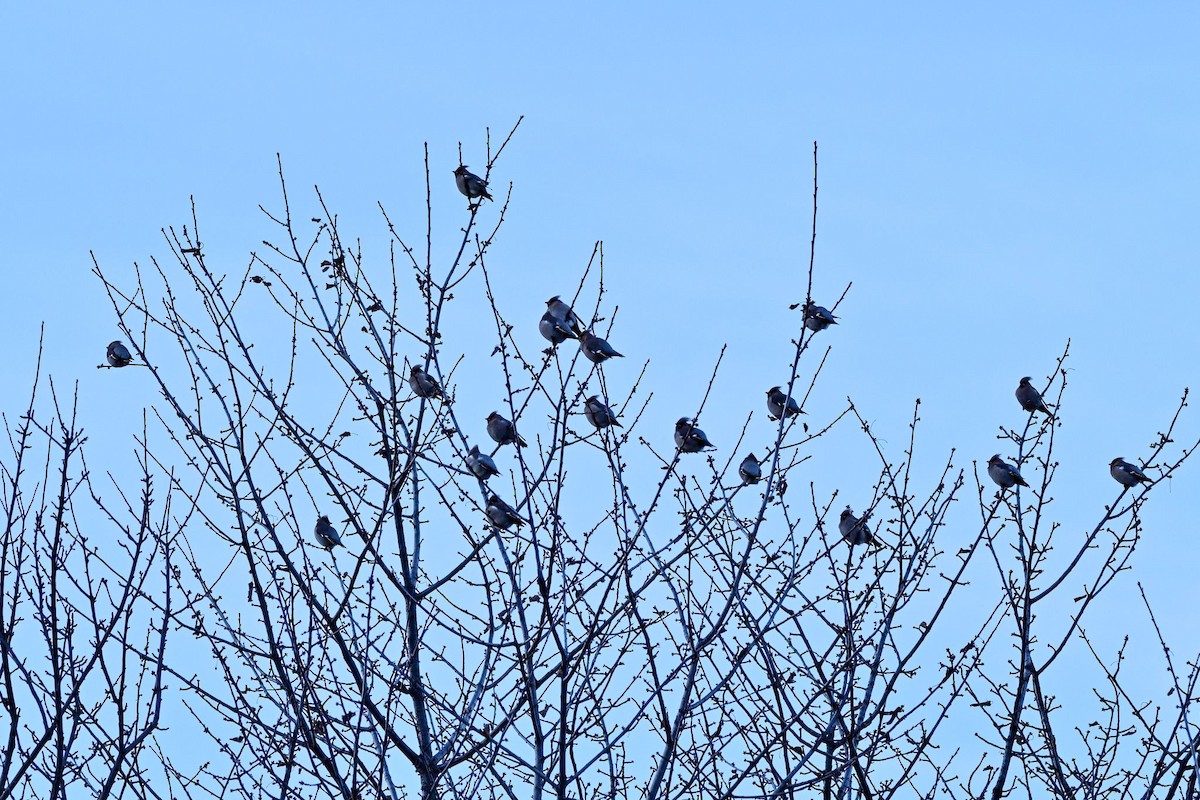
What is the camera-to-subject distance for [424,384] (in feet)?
25.3

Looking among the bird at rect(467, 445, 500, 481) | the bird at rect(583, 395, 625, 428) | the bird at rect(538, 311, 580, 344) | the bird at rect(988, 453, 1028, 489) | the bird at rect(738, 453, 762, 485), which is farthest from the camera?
the bird at rect(988, 453, 1028, 489)

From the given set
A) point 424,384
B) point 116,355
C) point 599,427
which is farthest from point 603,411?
point 116,355

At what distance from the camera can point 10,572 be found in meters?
7.34

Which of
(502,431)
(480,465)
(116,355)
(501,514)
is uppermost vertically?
(116,355)

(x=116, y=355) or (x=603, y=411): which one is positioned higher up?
(x=116, y=355)

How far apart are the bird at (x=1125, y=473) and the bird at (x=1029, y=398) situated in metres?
0.49

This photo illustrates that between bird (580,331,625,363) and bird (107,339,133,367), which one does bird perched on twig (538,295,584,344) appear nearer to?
bird (580,331,625,363)

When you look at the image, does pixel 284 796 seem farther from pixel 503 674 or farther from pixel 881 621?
pixel 881 621

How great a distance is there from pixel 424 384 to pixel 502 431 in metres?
1.48

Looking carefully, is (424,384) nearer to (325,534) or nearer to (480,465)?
(480,465)

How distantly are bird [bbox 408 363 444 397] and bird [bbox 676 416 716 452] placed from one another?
3.84ft

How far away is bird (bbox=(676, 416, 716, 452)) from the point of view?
23.9 feet

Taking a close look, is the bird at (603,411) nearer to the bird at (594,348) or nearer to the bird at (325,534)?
the bird at (594,348)

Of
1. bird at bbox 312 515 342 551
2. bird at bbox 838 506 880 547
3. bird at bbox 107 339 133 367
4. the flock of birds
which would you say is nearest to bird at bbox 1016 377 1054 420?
the flock of birds
